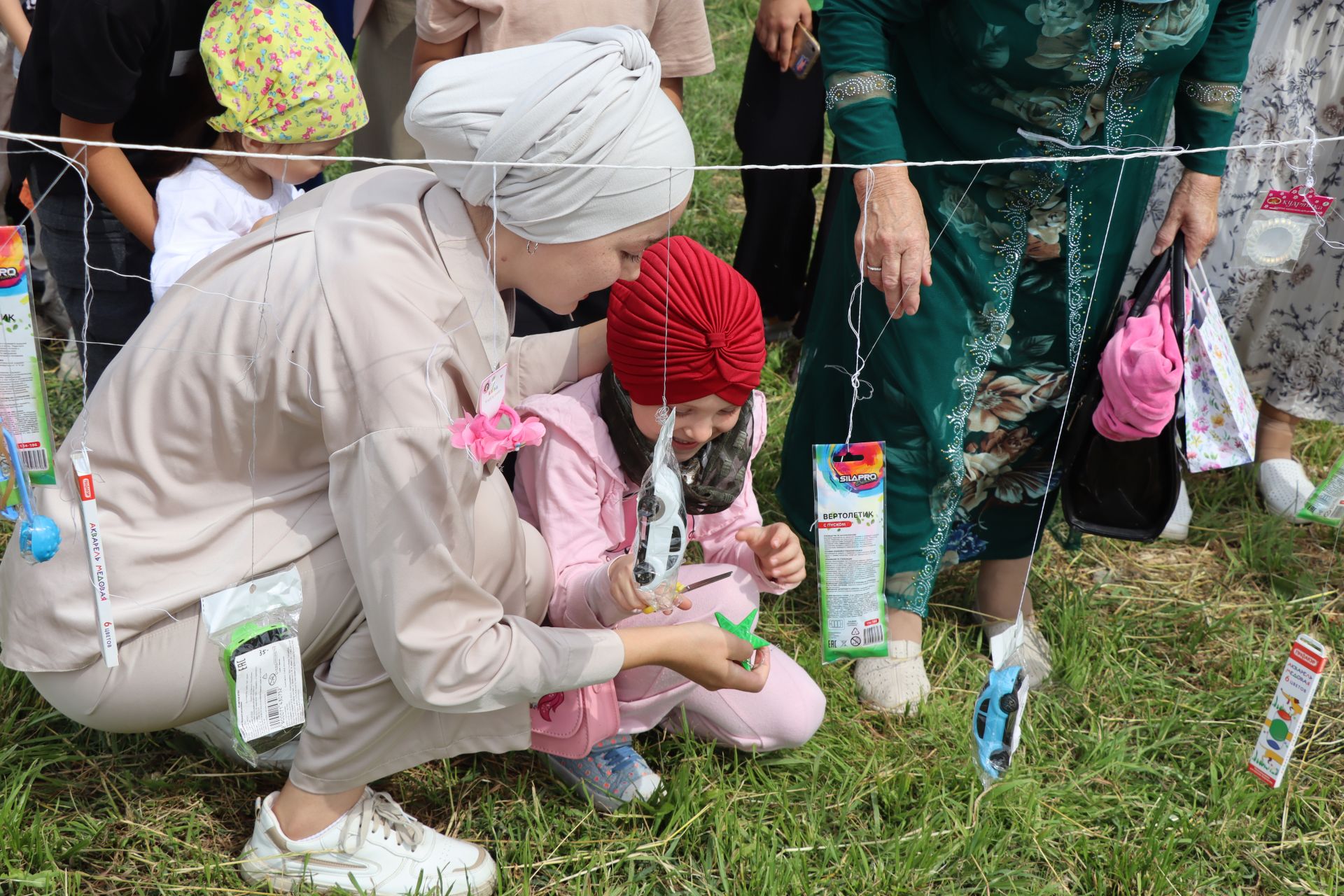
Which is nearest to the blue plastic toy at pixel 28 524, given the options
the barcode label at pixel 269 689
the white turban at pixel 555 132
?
the barcode label at pixel 269 689

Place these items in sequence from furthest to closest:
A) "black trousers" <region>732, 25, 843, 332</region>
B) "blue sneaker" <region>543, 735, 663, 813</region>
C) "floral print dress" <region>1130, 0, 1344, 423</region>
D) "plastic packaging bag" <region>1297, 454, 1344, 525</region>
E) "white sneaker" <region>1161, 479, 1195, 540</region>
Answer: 1. "black trousers" <region>732, 25, 843, 332</region>
2. "white sneaker" <region>1161, 479, 1195, 540</region>
3. "floral print dress" <region>1130, 0, 1344, 423</region>
4. "plastic packaging bag" <region>1297, 454, 1344, 525</region>
5. "blue sneaker" <region>543, 735, 663, 813</region>

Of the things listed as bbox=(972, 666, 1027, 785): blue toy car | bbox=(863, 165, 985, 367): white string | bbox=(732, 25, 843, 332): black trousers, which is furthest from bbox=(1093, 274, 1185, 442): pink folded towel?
bbox=(732, 25, 843, 332): black trousers

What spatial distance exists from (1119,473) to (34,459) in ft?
5.62

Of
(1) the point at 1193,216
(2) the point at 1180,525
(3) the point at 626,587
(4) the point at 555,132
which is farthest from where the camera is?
(2) the point at 1180,525

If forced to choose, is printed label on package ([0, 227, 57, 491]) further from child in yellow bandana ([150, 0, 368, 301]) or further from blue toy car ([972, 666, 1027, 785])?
blue toy car ([972, 666, 1027, 785])

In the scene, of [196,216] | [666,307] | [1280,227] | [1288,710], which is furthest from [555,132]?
[1288,710]

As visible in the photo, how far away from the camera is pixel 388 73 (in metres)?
2.66

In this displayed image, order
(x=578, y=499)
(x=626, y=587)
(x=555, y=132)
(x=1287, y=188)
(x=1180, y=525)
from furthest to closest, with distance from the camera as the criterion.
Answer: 1. (x=1180, y=525)
2. (x=1287, y=188)
3. (x=578, y=499)
4. (x=626, y=587)
5. (x=555, y=132)

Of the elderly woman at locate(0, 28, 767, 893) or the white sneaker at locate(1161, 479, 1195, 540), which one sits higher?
the elderly woman at locate(0, 28, 767, 893)

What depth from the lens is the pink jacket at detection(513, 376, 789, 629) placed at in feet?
5.92

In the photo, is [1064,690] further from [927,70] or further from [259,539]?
[259,539]

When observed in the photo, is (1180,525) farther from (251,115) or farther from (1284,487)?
(251,115)

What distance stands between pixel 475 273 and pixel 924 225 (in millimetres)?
737

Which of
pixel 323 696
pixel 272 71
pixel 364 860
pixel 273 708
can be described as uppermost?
pixel 272 71
